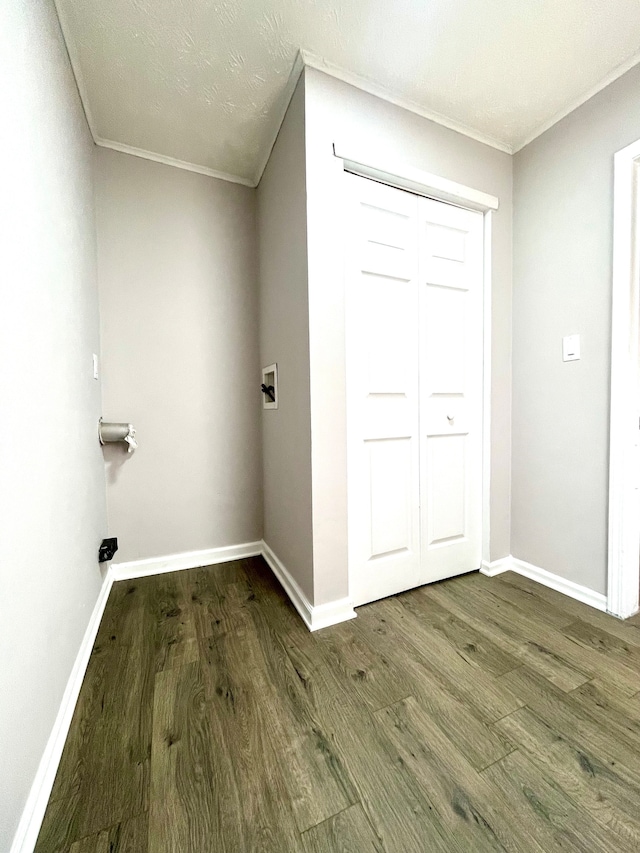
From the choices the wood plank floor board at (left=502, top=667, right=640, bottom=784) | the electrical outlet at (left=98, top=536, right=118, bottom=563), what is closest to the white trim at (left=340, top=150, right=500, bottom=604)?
the wood plank floor board at (left=502, top=667, right=640, bottom=784)

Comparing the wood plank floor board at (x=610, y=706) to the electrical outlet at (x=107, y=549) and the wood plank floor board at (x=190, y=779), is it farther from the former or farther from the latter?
the electrical outlet at (x=107, y=549)

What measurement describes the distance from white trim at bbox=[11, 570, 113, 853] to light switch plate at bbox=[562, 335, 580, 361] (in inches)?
96.0

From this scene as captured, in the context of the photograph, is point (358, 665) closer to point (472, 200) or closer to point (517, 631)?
point (517, 631)

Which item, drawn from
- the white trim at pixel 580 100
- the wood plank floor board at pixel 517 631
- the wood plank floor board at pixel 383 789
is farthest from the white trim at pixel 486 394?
the wood plank floor board at pixel 383 789

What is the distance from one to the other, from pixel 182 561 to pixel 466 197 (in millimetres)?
2627

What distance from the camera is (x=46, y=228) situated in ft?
3.40

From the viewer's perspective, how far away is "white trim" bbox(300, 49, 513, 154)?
1.39 meters

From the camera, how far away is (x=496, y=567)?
Answer: 193 centimetres

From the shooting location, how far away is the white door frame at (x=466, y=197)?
1496 millimetres

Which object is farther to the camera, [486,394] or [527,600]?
[486,394]

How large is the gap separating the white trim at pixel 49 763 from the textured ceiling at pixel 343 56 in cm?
236

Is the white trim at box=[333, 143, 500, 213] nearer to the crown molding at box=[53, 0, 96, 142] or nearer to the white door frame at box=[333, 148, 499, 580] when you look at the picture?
the white door frame at box=[333, 148, 499, 580]

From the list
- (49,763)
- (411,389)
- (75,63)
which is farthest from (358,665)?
(75,63)

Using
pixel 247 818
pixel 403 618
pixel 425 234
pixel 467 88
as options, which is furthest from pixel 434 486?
pixel 467 88
